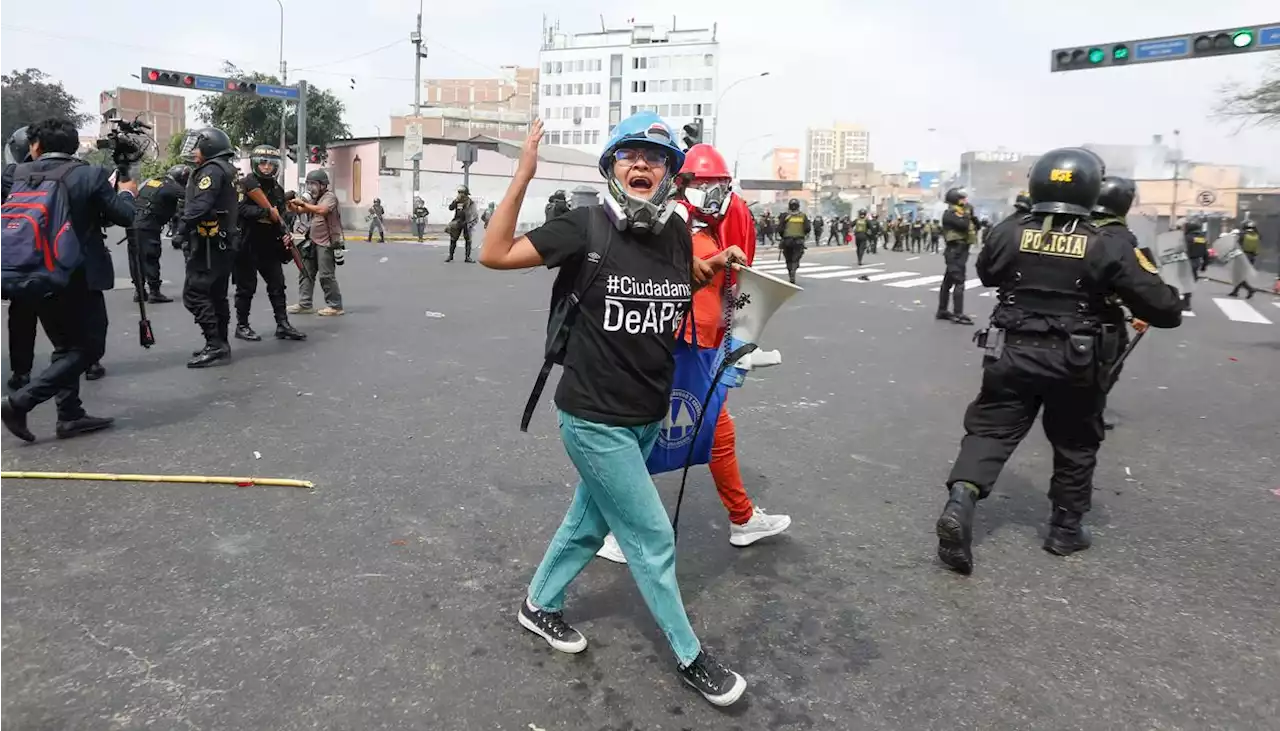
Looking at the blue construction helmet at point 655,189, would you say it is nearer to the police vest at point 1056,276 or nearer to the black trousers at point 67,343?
the police vest at point 1056,276

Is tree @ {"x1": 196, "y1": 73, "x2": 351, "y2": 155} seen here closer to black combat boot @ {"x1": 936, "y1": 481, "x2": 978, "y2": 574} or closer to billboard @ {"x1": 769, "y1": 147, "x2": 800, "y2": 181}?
black combat boot @ {"x1": 936, "y1": 481, "x2": 978, "y2": 574}

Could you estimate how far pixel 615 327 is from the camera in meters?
2.62

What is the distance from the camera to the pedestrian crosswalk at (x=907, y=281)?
1469 centimetres

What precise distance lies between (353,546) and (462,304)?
28.5ft

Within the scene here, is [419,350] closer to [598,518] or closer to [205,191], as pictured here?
[205,191]

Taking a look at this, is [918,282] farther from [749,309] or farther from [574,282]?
[574,282]

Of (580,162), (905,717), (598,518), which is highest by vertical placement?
(580,162)

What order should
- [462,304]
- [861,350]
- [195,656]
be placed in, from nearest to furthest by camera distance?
[195,656]
[861,350]
[462,304]

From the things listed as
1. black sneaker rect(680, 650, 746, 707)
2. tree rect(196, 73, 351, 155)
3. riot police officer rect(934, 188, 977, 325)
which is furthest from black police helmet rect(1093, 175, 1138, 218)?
tree rect(196, 73, 351, 155)

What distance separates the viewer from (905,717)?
2678 millimetres

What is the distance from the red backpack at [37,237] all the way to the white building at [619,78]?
92.5 m

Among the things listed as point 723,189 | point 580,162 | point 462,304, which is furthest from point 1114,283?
point 580,162

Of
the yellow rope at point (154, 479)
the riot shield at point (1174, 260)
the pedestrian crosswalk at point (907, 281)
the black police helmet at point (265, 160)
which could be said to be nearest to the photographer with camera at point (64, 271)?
the yellow rope at point (154, 479)

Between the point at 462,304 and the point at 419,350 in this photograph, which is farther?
the point at 462,304
